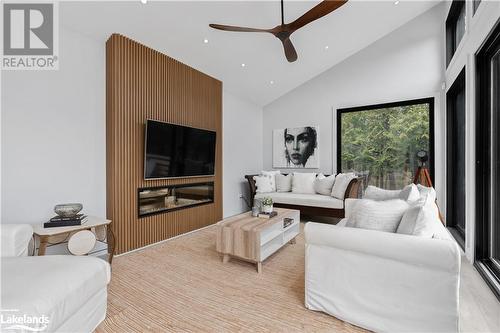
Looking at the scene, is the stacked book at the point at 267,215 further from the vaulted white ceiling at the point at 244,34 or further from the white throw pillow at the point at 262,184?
the vaulted white ceiling at the point at 244,34

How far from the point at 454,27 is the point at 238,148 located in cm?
428

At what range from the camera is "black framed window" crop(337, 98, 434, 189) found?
4.39 metres

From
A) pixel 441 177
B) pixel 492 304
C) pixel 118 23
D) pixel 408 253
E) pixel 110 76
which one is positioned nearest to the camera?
pixel 408 253

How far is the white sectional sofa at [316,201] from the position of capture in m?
4.11

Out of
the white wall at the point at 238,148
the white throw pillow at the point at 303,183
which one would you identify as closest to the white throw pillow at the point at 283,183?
the white throw pillow at the point at 303,183

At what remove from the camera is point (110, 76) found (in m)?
2.95

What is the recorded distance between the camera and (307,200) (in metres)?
4.34

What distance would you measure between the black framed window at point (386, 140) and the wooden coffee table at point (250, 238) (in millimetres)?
2822

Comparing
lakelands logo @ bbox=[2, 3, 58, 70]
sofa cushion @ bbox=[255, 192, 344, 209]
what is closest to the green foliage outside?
sofa cushion @ bbox=[255, 192, 344, 209]

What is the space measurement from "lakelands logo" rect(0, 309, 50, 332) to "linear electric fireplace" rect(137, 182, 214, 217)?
6.86ft

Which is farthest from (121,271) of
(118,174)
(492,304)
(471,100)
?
(471,100)

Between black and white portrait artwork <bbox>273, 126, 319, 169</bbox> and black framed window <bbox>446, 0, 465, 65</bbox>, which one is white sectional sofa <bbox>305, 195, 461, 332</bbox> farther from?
black and white portrait artwork <bbox>273, 126, 319, 169</bbox>

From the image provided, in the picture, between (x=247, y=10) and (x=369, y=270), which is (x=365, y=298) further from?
(x=247, y=10)

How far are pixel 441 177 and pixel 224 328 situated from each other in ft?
14.7
